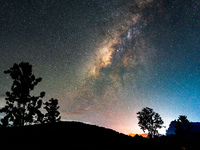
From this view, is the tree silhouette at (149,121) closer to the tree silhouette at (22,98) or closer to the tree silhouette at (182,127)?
the tree silhouette at (182,127)

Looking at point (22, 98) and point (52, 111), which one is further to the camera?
point (52, 111)

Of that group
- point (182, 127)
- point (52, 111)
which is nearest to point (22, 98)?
point (52, 111)

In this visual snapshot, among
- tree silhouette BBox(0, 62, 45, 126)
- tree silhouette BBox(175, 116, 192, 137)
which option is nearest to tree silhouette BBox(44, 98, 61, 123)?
tree silhouette BBox(0, 62, 45, 126)

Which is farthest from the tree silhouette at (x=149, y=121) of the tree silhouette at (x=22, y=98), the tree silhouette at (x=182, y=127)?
the tree silhouette at (x=22, y=98)

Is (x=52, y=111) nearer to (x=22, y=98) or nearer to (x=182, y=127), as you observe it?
(x=22, y=98)

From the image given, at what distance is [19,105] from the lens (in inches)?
899

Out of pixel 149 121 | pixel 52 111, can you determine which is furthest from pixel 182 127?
pixel 52 111

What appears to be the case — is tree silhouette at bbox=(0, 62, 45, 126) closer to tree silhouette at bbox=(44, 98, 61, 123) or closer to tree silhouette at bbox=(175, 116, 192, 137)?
tree silhouette at bbox=(44, 98, 61, 123)

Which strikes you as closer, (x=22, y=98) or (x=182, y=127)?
(x=22, y=98)

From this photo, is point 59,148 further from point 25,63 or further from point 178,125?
point 178,125

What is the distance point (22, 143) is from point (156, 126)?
47313 millimetres

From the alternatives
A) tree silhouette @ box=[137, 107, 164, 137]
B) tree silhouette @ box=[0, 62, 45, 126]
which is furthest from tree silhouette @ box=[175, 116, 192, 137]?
tree silhouette @ box=[0, 62, 45, 126]

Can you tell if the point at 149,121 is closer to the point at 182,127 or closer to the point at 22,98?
the point at 182,127

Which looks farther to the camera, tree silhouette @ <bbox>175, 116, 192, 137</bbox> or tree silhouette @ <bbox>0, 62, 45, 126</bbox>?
tree silhouette @ <bbox>175, 116, 192, 137</bbox>
